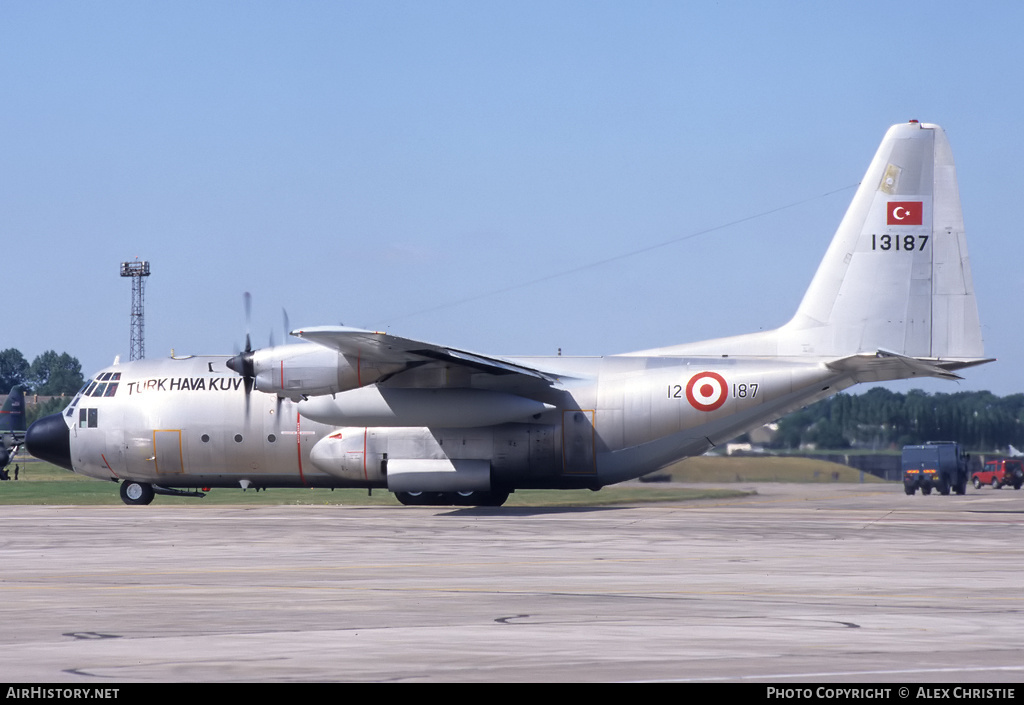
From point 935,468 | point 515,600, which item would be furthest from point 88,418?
point 935,468

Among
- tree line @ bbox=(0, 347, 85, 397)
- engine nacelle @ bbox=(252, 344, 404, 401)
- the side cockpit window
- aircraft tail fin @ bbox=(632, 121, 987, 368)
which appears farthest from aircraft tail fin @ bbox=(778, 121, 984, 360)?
tree line @ bbox=(0, 347, 85, 397)

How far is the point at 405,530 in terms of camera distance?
23.0m

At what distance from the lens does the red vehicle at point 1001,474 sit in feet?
182

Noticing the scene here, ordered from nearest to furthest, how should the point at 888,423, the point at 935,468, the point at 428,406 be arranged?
the point at 428,406, the point at 935,468, the point at 888,423

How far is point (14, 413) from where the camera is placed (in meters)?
60.0

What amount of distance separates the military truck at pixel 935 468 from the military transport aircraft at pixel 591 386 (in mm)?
18926

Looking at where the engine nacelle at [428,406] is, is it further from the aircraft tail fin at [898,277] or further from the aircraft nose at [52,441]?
the aircraft nose at [52,441]

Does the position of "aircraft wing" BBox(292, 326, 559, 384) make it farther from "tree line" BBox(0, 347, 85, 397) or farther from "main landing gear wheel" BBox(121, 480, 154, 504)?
"tree line" BBox(0, 347, 85, 397)

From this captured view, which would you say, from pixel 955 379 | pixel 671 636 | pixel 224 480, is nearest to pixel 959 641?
pixel 671 636

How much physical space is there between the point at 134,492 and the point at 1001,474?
41.0m

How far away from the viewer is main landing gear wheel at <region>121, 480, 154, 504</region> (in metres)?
32.8

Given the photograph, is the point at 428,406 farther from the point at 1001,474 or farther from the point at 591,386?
the point at 1001,474

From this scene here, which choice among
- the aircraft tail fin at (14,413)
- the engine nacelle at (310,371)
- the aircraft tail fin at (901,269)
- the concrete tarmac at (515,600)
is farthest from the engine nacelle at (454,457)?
the aircraft tail fin at (14,413)

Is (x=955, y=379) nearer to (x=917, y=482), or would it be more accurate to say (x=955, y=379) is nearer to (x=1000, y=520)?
(x=1000, y=520)
